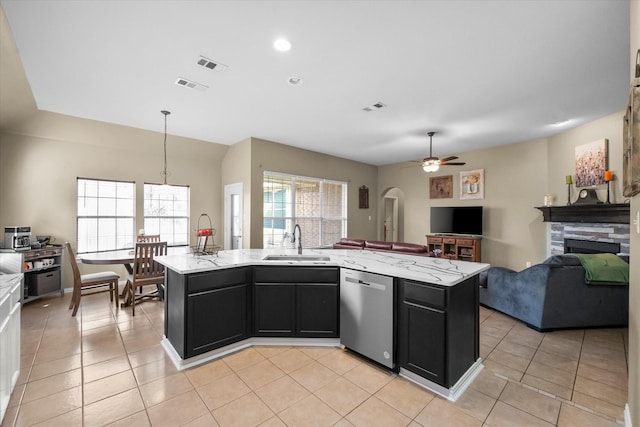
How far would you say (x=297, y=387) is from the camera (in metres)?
2.25

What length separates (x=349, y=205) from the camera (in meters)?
7.60

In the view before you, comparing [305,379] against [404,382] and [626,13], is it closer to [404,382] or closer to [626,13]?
[404,382]

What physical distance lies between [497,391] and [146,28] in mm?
4080

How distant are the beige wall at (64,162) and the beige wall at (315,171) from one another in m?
1.35

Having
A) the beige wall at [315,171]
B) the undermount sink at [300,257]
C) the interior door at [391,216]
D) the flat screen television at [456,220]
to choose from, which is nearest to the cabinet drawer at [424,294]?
the undermount sink at [300,257]

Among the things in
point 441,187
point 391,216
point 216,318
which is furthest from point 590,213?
point 391,216

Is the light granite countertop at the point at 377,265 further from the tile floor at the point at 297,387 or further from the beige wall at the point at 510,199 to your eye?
the beige wall at the point at 510,199

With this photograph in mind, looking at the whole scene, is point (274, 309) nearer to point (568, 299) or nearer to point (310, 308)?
point (310, 308)

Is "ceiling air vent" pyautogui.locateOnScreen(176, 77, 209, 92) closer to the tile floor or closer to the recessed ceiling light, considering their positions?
the recessed ceiling light

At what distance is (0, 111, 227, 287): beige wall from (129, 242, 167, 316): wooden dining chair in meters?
Result: 1.99

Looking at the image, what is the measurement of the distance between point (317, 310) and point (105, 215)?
4777mm

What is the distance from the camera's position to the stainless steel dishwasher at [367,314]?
95.6 inches

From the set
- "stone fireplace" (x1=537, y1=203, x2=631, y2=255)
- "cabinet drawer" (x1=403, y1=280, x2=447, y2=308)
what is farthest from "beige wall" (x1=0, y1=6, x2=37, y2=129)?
"stone fireplace" (x1=537, y1=203, x2=631, y2=255)

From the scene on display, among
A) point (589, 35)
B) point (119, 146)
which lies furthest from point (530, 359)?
point (119, 146)
